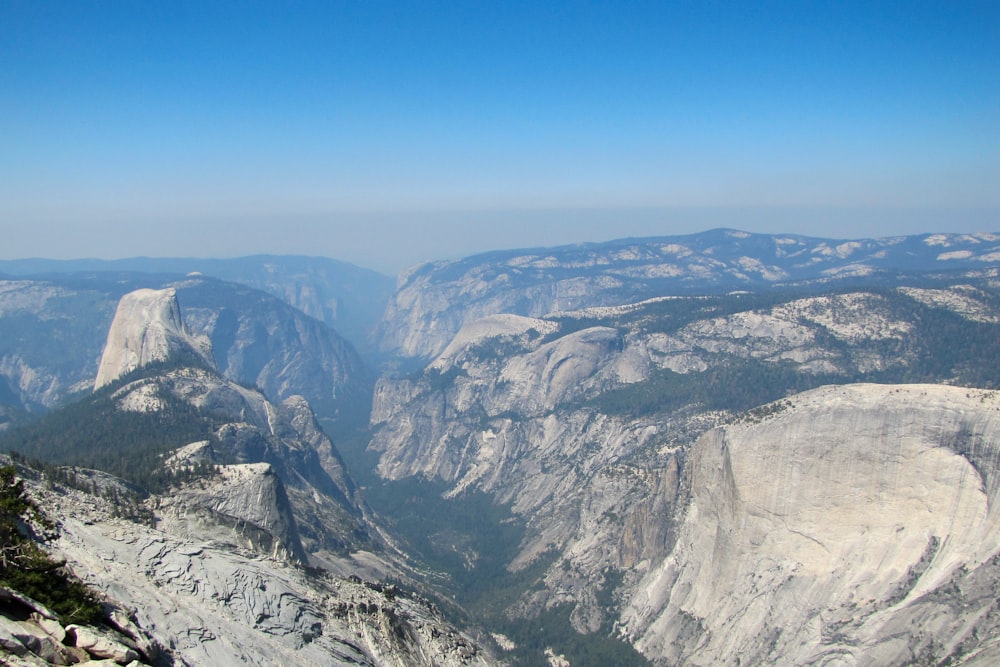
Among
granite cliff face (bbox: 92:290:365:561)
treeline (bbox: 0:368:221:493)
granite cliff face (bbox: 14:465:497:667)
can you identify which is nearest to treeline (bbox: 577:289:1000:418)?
granite cliff face (bbox: 92:290:365:561)

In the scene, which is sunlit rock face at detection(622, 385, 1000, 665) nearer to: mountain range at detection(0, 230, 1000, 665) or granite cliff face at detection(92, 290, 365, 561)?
mountain range at detection(0, 230, 1000, 665)

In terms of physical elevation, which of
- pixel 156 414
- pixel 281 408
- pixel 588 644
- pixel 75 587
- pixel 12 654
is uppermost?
pixel 12 654

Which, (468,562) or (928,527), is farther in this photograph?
(468,562)

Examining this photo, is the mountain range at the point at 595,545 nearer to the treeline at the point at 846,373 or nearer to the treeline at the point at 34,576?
the treeline at the point at 34,576

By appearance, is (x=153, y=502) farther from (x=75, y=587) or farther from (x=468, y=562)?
(x=468, y=562)

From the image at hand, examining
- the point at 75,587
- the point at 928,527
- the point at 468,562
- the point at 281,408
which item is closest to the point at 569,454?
the point at 468,562
